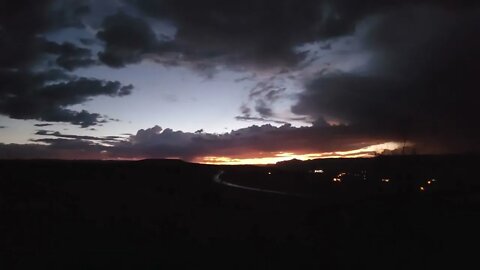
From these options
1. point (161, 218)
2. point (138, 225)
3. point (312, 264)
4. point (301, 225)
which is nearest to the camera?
point (312, 264)

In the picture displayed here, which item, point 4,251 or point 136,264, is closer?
point 136,264

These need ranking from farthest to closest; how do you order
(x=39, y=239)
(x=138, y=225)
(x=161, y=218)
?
(x=161, y=218) < (x=138, y=225) < (x=39, y=239)

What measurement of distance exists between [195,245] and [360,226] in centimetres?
675

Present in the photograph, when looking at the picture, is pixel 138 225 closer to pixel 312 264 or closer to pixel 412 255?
pixel 312 264

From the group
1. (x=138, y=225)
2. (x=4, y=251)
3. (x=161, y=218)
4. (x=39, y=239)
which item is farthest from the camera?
(x=161, y=218)

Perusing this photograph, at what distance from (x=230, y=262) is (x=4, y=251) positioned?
27.1 ft

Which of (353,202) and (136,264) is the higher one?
(353,202)

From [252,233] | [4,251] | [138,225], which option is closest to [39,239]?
[4,251]

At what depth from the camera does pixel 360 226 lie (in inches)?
768

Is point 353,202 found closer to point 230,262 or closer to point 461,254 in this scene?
point 461,254

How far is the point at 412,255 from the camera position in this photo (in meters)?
15.1

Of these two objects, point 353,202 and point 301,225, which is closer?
point 301,225

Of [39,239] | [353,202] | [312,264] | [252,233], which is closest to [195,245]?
[252,233]

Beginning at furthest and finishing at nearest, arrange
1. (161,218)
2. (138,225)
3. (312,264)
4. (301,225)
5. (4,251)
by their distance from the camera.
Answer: (161,218) < (138,225) < (301,225) < (4,251) < (312,264)
